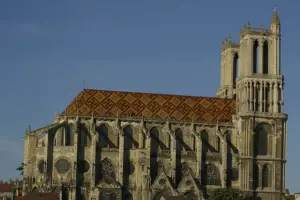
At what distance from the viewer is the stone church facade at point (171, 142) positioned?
9600cm

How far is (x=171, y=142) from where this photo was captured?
99.9m

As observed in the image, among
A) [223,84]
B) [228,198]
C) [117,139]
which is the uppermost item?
[223,84]

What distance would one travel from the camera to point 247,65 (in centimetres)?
10431

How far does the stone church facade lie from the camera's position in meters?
96.0

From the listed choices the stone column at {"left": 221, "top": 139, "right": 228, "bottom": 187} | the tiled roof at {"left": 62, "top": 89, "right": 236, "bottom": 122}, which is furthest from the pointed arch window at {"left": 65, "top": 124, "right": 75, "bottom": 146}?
the stone column at {"left": 221, "top": 139, "right": 228, "bottom": 187}

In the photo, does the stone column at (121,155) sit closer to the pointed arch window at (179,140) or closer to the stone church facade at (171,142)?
the stone church facade at (171,142)

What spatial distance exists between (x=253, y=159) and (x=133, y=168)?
50.2 ft

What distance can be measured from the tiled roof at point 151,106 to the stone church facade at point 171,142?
13 centimetres

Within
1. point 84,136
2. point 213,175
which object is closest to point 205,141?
point 213,175

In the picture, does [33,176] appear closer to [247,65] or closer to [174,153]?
[174,153]

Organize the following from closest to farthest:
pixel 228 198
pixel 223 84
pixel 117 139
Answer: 1. pixel 228 198
2. pixel 117 139
3. pixel 223 84

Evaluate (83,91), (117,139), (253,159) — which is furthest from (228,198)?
(83,91)

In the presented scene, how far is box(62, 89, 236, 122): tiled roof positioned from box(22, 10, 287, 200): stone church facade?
0.42 ft

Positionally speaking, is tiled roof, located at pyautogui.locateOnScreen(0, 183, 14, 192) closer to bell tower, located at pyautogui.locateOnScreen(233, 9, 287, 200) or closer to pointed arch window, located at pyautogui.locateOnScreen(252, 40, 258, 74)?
bell tower, located at pyautogui.locateOnScreen(233, 9, 287, 200)
